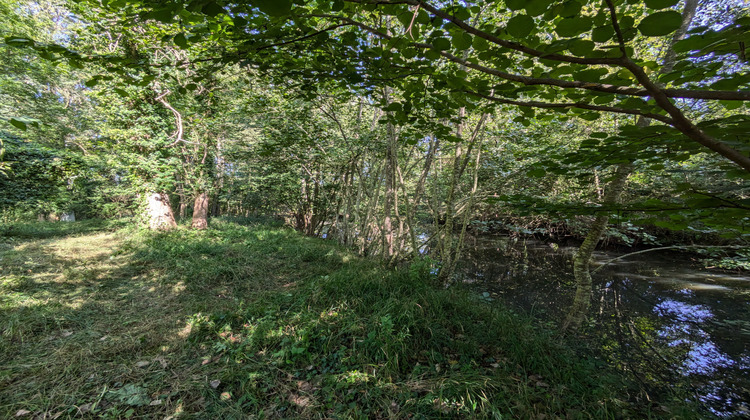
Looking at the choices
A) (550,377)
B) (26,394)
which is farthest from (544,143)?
(26,394)

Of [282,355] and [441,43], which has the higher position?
[441,43]

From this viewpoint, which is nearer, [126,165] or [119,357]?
[119,357]

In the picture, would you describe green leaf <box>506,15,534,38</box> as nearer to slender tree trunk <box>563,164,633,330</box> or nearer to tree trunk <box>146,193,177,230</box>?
slender tree trunk <box>563,164,633,330</box>

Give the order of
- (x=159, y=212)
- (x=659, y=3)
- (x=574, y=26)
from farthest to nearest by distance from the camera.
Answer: (x=159, y=212) < (x=574, y=26) < (x=659, y=3)

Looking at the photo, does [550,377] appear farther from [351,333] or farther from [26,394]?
[26,394]

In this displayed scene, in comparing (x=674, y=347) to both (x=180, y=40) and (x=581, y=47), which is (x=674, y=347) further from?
(x=180, y=40)

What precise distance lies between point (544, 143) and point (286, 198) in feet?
29.9

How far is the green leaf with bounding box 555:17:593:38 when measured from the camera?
0.91 meters

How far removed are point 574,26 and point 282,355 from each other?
9.97 ft

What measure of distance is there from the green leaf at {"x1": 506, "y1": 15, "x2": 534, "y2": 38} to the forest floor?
232 cm

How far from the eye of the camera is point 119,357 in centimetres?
251

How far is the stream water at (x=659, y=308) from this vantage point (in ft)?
10.4

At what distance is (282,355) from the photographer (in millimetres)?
2527

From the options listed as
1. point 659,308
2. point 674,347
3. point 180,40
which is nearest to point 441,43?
point 180,40
